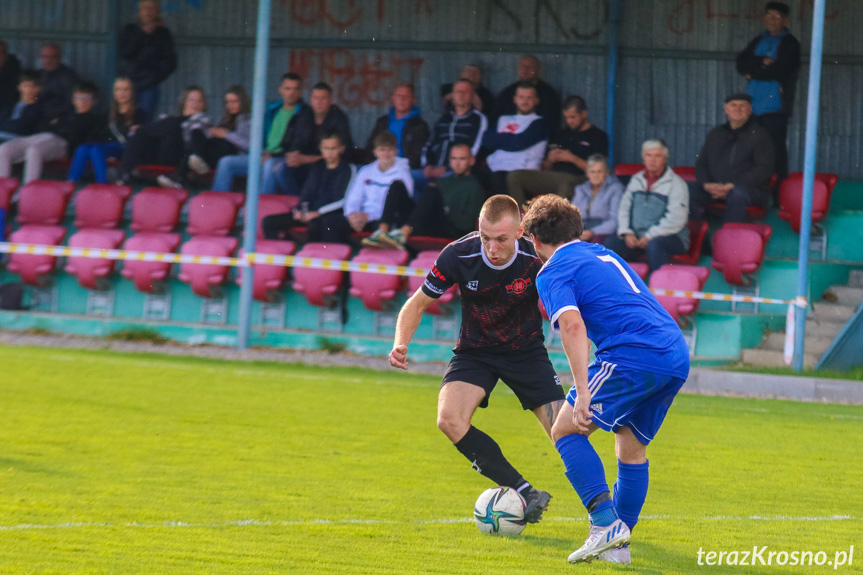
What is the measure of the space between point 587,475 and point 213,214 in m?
10.1

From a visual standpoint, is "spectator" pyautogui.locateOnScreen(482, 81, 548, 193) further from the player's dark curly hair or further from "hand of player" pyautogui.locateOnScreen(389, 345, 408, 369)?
the player's dark curly hair

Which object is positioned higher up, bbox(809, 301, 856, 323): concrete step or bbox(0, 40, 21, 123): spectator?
bbox(0, 40, 21, 123): spectator

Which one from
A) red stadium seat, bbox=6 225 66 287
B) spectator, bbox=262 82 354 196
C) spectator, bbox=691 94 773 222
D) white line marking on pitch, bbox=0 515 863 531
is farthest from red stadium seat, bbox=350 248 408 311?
white line marking on pitch, bbox=0 515 863 531

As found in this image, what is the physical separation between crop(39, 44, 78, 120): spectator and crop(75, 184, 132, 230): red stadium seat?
1.78 metres

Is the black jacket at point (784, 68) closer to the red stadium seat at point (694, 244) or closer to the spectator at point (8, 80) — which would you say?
the red stadium seat at point (694, 244)

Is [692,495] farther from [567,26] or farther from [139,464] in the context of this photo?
[567,26]

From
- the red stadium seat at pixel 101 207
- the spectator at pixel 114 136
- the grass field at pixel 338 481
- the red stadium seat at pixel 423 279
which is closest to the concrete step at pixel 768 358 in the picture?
the grass field at pixel 338 481

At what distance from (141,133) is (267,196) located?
6.85 ft

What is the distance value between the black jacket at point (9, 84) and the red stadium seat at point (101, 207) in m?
2.61

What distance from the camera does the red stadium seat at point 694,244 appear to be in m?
12.2

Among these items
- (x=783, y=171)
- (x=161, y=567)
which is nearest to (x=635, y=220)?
(x=783, y=171)

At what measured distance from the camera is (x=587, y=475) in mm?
4590

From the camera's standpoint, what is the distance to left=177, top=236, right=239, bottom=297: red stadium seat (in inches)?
520

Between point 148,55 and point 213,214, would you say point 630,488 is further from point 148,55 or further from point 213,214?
point 148,55
